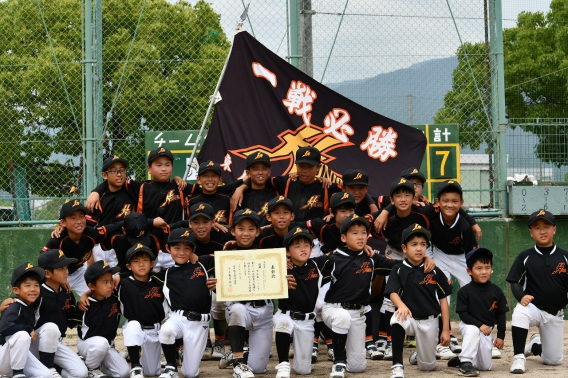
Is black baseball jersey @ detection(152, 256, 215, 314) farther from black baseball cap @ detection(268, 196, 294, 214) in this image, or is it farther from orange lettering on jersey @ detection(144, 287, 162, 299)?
black baseball cap @ detection(268, 196, 294, 214)

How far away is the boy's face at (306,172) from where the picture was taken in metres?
7.03

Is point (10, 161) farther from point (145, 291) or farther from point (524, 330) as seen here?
point (524, 330)

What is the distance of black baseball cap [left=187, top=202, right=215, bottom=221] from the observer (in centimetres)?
654

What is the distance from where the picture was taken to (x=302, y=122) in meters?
7.86

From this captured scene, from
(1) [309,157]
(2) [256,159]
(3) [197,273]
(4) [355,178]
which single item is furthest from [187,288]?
(4) [355,178]

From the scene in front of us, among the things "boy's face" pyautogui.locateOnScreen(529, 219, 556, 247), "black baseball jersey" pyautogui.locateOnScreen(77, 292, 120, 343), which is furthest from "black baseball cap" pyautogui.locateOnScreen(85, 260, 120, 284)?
"boy's face" pyautogui.locateOnScreen(529, 219, 556, 247)

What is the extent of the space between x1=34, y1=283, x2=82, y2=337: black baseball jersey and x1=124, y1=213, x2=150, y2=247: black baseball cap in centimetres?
79

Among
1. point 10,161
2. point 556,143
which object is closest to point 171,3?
point 10,161

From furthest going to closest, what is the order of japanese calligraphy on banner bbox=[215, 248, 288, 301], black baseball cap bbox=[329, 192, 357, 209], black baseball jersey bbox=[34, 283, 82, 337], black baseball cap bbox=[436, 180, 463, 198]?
black baseball cap bbox=[436, 180, 463, 198]
black baseball cap bbox=[329, 192, 357, 209]
japanese calligraphy on banner bbox=[215, 248, 288, 301]
black baseball jersey bbox=[34, 283, 82, 337]

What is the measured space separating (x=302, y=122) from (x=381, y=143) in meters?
0.82

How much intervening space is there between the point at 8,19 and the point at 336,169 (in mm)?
5287

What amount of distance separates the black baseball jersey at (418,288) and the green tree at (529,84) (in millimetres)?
2899

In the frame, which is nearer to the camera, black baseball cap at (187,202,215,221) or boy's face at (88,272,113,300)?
boy's face at (88,272,113,300)

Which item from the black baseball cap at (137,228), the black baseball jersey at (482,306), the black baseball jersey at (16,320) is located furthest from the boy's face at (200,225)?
the black baseball jersey at (482,306)
